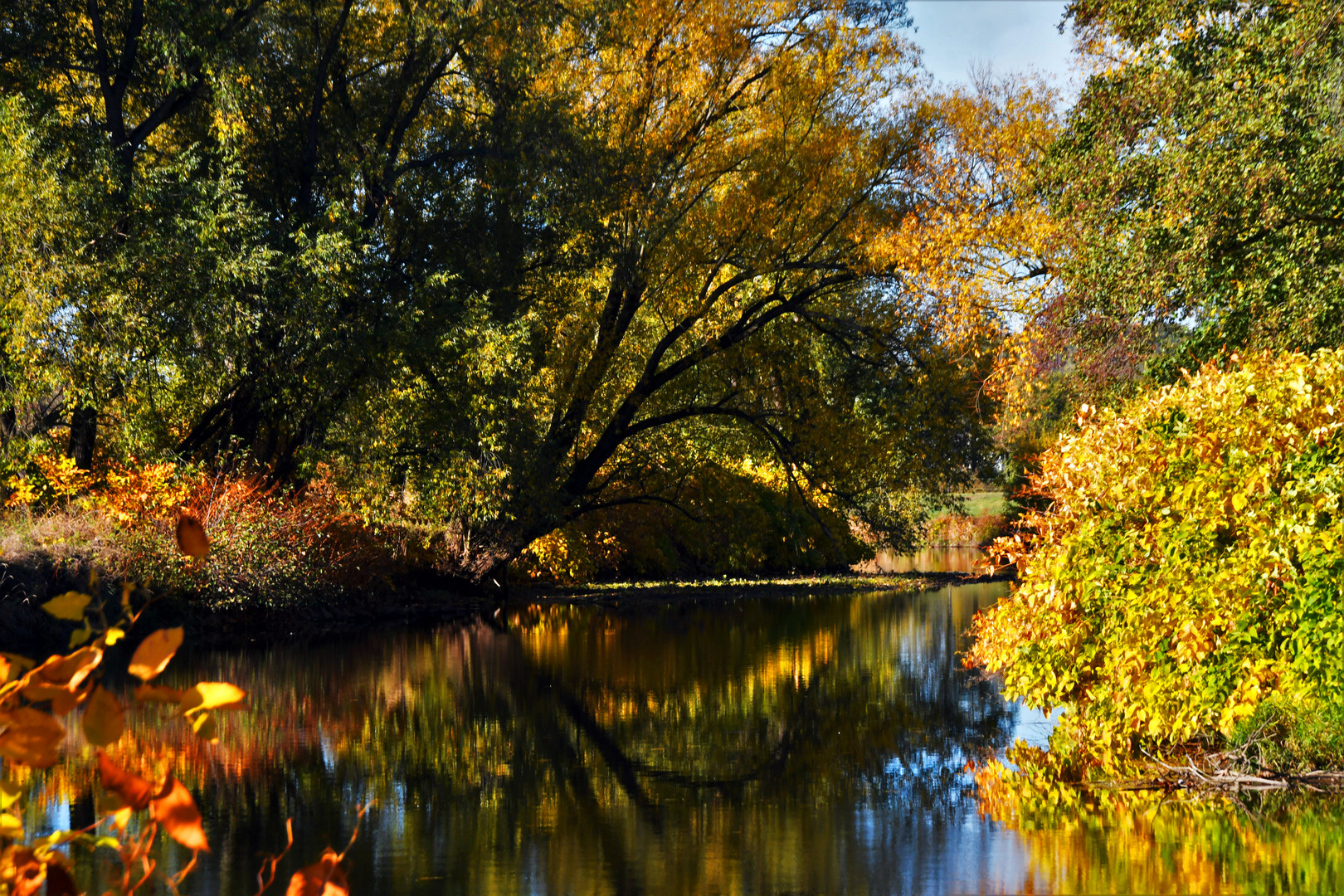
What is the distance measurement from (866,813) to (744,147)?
1517 cm

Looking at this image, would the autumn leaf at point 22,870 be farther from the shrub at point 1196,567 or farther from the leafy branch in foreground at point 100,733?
the shrub at point 1196,567

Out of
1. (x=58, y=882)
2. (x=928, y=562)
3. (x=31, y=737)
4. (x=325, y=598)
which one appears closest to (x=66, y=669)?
(x=31, y=737)

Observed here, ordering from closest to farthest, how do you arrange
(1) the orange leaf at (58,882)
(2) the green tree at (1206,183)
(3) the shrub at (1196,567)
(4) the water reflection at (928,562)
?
(1) the orange leaf at (58,882) < (3) the shrub at (1196,567) < (2) the green tree at (1206,183) < (4) the water reflection at (928,562)

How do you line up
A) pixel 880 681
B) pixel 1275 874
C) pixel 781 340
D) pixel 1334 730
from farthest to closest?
pixel 781 340 < pixel 880 681 < pixel 1334 730 < pixel 1275 874

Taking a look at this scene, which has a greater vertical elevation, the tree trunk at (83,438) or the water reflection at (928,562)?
the tree trunk at (83,438)

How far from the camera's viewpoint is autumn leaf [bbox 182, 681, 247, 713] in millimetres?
1805

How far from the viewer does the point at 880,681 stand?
1209 cm

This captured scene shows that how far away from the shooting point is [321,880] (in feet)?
6.34

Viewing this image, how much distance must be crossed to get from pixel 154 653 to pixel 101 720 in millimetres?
124

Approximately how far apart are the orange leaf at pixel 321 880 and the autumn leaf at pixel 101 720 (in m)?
0.36

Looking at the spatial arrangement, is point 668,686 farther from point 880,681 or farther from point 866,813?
point 866,813

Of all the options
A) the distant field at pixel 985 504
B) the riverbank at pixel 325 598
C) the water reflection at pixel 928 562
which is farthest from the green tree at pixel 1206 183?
the distant field at pixel 985 504

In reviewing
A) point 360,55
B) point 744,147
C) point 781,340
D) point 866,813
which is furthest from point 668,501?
point 866,813

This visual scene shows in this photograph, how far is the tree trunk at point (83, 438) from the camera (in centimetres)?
1636
